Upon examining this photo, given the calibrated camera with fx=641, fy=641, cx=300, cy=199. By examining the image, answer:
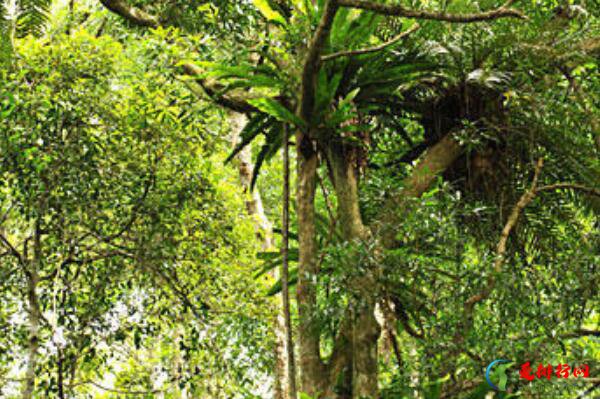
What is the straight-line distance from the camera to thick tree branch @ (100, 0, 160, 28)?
13.7 ft

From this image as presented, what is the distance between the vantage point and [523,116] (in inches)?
148

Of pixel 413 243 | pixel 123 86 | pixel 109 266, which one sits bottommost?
pixel 413 243

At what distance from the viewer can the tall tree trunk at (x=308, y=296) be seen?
10.0ft

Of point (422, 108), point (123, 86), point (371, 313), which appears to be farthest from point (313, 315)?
point (123, 86)

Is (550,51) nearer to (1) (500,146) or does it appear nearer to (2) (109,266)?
(1) (500,146)

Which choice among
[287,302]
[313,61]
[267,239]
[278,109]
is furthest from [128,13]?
[267,239]

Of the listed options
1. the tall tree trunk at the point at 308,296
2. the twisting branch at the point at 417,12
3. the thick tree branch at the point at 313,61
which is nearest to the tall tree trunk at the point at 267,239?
the tall tree trunk at the point at 308,296

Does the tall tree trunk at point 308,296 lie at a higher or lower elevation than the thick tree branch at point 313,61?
lower

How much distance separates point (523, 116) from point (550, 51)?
1.50 ft

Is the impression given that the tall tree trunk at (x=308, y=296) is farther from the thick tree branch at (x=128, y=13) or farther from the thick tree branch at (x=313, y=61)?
the thick tree branch at (x=128, y=13)

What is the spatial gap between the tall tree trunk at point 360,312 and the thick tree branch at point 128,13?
6.69 feet

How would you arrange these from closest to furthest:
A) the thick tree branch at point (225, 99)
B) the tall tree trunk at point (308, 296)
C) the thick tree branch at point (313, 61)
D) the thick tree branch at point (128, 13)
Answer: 1. the thick tree branch at point (313, 61)
2. the tall tree trunk at point (308, 296)
3. the thick tree branch at point (225, 99)
4. the thick tree branch at point (128, 13)

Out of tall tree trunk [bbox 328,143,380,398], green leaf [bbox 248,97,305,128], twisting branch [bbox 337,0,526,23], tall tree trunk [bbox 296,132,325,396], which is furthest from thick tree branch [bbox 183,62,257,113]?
twisting branch [bbox 337,0,526,23]

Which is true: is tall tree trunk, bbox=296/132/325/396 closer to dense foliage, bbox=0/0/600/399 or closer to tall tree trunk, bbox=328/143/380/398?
dense foliage, bbox=0/0/600/399
